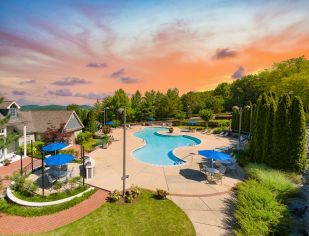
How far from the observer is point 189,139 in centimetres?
3744

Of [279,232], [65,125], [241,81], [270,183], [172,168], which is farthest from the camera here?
[241,81]

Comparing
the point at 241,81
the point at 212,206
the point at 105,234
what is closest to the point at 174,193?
the point at 212,206

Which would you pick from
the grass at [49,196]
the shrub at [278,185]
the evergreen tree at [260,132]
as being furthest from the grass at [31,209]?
the evergreen tree at [260,132]

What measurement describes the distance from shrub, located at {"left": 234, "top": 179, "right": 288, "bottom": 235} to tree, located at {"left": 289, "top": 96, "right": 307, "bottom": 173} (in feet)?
23.6

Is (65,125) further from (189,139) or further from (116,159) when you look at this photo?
(189,139)

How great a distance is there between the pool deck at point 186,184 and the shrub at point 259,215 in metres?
1.05

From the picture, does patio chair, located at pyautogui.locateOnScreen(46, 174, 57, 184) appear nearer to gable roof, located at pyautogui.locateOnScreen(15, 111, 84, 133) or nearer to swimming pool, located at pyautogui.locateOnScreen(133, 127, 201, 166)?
swimming pool, located at pyautogui.locateOnScreen(133, 127, 201, 166)

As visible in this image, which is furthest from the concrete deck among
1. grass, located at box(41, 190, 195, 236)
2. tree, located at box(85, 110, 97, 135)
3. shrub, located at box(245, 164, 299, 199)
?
tree, located at box(85, 110, 97, 135)

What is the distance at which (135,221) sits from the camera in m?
10.6

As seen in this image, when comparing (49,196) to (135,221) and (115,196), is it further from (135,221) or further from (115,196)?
(135,221)

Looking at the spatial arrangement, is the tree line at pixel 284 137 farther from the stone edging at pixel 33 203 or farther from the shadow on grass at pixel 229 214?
the stone edging at pixel 33 203

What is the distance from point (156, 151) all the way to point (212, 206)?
665 inches

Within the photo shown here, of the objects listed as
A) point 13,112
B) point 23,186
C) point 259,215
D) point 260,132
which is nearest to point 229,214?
point 259,215

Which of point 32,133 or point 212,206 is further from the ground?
point 32,133
